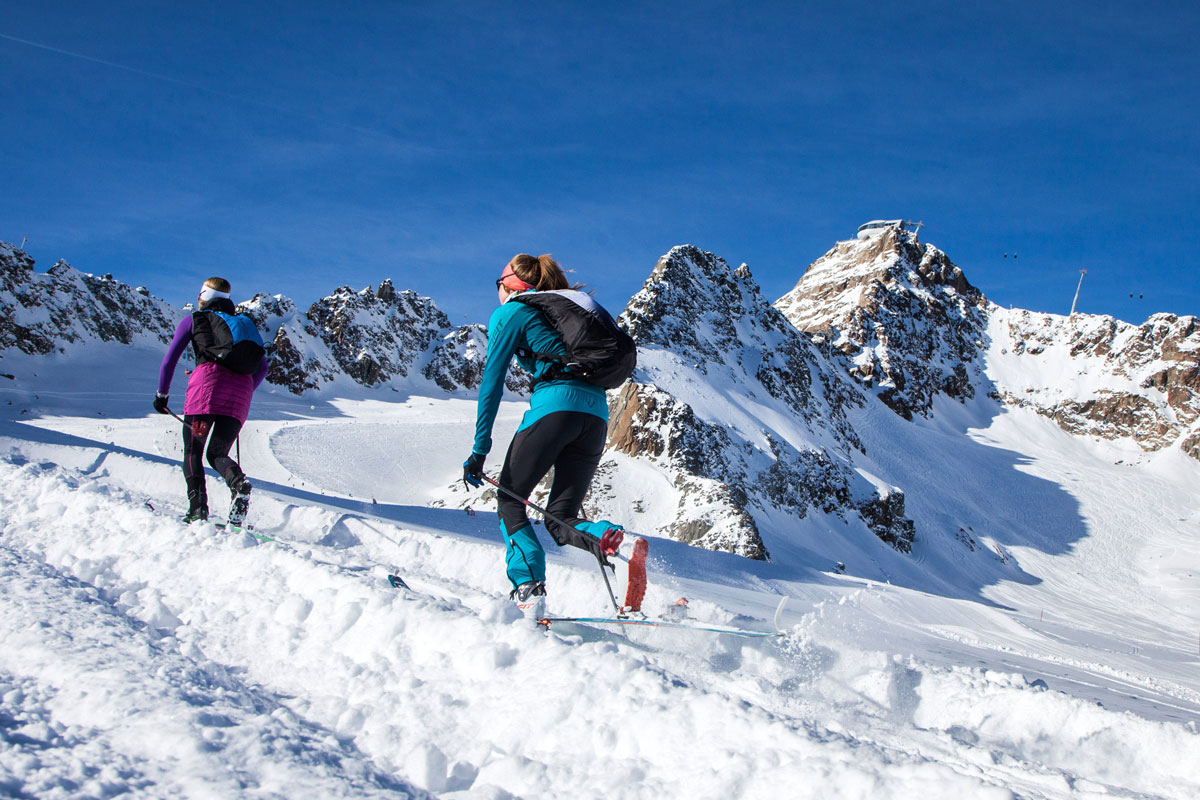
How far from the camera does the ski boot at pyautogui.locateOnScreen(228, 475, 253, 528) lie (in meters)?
5.31

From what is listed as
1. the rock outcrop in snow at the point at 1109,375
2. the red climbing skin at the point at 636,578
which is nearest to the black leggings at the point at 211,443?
the red climbing skin at the point at 636,578

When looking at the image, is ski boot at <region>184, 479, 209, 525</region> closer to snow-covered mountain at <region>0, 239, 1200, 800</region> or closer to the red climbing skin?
snow-covered mountain at <region>0, 239, 1200, 800</region>

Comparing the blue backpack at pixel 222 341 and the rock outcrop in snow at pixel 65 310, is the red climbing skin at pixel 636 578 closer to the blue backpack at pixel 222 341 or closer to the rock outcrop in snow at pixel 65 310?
the blue backpack at pixel 222 341

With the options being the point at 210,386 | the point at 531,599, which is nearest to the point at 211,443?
the point at 210,386

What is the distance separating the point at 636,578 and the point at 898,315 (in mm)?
86175

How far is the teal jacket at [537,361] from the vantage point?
141 inches

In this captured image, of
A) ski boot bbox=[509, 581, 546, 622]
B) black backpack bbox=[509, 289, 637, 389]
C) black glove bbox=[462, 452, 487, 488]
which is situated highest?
black backpack bbox=[509, 289, 637, 389]

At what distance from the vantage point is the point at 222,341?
5.46 metres

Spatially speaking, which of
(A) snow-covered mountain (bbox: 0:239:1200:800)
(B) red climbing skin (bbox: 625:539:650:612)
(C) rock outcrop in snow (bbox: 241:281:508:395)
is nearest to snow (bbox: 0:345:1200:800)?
(A) snow-covered mountain (bbox: 0:239:1200:800)

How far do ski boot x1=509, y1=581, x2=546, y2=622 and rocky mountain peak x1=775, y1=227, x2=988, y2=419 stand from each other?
7183cm

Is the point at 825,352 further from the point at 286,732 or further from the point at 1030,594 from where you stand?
the point at 286,732

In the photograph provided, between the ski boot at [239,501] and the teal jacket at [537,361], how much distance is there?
273cm

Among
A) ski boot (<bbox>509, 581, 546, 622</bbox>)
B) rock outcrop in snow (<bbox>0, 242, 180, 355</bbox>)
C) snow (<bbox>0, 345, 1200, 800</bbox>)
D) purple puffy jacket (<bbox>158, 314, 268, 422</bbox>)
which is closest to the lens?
snow (<bbox>0, 345, 1200, 800</bbox>)

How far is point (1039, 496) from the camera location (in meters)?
59.8
